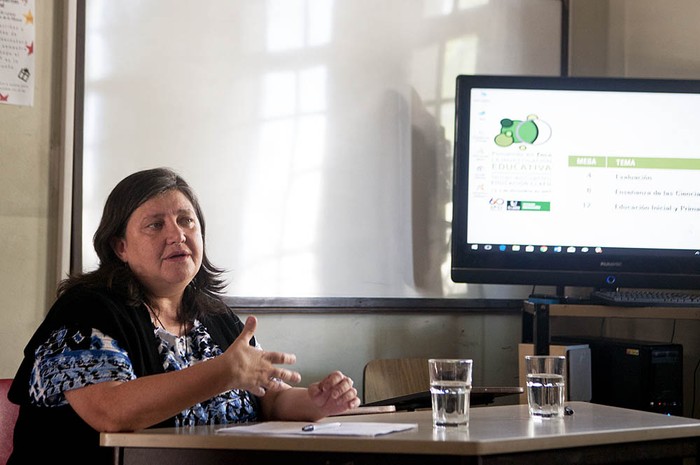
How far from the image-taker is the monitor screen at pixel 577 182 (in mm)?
3223

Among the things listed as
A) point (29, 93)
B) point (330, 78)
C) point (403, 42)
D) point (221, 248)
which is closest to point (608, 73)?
point (403, 42)

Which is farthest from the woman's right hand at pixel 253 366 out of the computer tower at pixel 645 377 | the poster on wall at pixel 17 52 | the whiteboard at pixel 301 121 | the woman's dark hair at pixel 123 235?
the computer tower at pixel 645 377

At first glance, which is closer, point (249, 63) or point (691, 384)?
point (249, 63)

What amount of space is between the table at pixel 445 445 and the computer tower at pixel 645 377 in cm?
138

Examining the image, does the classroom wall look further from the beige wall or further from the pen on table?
the pen on table

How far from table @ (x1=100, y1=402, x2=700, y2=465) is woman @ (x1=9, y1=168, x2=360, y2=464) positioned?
10 centimetres

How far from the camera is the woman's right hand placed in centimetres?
168

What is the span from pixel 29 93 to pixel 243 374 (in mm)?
1495

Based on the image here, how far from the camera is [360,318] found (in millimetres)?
3387

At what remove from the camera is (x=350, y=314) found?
3.36 m

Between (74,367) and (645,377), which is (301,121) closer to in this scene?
(645,377)

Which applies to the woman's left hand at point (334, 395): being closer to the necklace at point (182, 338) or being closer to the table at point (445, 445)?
→ the table at point (445, 445)

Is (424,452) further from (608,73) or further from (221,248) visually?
(608,73)

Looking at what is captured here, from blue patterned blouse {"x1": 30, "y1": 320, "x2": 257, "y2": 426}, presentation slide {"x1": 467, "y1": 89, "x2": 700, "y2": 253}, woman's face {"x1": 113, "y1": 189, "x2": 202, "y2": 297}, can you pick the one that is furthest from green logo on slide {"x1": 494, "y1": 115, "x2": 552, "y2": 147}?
blue patterned blouse {"x1": 30, "y1": 320, "x2": 257, "y2": 426}
